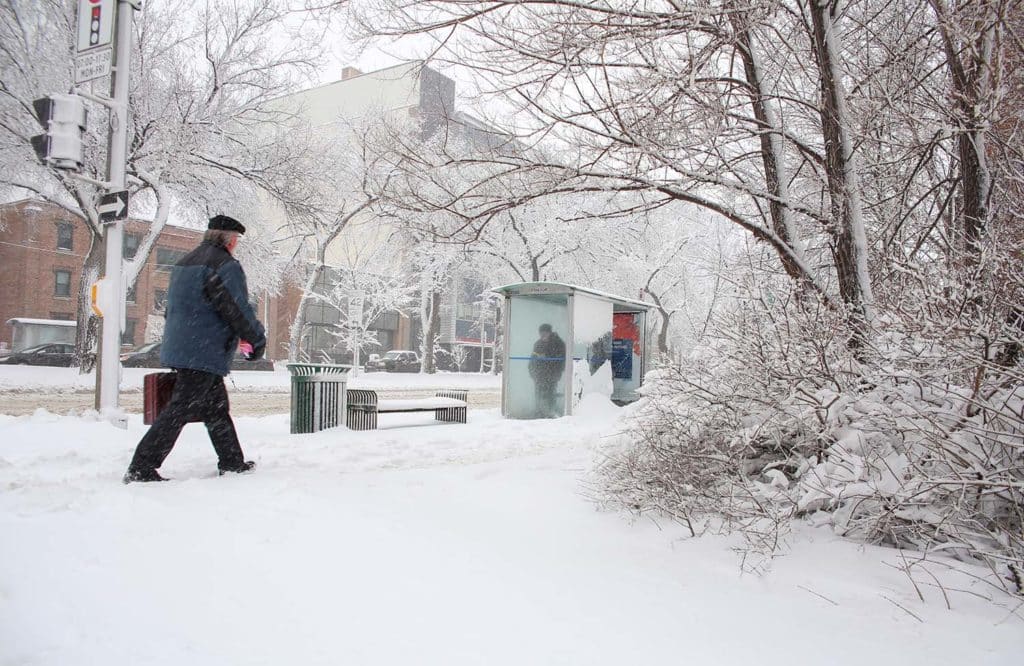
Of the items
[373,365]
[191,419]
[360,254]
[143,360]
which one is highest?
[360,254]

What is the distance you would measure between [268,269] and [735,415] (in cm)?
1972

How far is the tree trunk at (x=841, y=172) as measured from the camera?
446 centimetres

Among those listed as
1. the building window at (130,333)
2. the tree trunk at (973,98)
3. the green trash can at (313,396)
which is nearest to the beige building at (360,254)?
the building window at (130,333)

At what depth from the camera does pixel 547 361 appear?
12.9m

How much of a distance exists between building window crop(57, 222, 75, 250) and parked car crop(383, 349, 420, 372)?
20190 millimetres

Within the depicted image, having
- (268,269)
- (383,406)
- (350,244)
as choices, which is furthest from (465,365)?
(383,406)

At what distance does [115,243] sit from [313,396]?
9.25 feet

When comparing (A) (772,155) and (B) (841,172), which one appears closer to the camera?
(B) (841,172)

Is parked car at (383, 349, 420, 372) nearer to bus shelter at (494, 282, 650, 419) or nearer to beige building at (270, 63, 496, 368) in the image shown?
beige building at (270, 63, 496, 368)

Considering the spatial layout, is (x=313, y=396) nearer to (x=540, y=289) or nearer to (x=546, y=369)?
(x=540, y=289)

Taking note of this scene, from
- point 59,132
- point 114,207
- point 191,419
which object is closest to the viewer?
point 191,419

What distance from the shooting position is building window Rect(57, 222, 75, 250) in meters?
40.8

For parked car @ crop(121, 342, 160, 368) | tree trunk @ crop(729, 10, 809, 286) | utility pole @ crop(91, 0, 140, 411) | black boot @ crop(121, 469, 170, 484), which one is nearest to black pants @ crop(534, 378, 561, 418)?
utility pole @ crop(91, 0, 140, 411)

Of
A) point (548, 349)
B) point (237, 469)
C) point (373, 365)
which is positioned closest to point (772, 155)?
point (237, 469)
